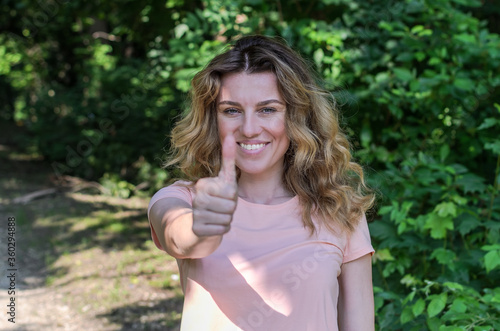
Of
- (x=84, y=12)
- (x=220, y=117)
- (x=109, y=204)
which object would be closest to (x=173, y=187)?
(x=220, y=117)

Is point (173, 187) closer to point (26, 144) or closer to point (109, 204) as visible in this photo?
point (109, 204)

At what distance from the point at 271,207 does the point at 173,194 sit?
1.07 ft

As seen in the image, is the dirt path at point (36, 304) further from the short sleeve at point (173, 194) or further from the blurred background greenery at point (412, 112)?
the short sleeve at point (173, 194)

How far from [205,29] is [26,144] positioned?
746 centimetres

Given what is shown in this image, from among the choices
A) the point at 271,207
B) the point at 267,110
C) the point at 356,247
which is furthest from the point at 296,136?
the point at 356,247

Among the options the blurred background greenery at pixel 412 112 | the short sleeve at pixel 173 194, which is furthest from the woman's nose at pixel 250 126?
the blurred background greenery at pixel 412 112

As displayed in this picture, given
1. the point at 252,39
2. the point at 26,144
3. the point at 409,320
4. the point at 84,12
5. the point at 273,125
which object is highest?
the point at 252,39

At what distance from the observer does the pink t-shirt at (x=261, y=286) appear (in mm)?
1623

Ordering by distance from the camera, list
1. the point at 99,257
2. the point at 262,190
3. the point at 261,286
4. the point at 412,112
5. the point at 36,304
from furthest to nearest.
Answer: the point at 99,257 < the point at 36,304 < the point at 412,112 < the point at 262,190 < the point at 261,286

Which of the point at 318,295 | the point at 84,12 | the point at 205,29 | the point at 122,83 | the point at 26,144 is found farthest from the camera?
the point at 26,144

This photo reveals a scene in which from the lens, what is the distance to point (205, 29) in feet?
12.1

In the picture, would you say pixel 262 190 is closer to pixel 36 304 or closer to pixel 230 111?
pixel 230 111

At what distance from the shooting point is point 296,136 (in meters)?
1.84

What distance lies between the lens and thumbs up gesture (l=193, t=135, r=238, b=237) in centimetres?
112
